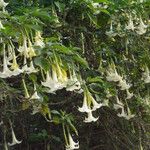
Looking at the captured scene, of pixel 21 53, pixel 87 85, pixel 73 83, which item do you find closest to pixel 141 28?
pixel 87 85

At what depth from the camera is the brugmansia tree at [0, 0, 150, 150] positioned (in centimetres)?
330

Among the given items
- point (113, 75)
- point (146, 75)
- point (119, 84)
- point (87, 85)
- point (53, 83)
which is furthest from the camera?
point (146, 75)

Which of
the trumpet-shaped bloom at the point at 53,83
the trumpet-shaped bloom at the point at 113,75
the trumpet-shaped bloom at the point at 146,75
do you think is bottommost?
the trumpet-shaped bloom at the point at 146,75

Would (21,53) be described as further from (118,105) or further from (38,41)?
(118,105)

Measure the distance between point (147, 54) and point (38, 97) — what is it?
1.57 meters

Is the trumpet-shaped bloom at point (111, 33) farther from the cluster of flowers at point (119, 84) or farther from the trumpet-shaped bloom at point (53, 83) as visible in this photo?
the trumpet-shaped bloom at point (53, 83)

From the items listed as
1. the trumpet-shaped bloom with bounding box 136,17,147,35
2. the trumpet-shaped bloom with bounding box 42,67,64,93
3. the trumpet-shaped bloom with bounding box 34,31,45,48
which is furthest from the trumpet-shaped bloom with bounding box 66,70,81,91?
the trumpet-shaped bloom with bounding box 136,17,147,35

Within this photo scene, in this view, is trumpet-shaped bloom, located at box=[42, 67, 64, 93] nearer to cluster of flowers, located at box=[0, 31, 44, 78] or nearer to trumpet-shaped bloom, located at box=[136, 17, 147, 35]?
cluster of flowers, located at box=[0, 31, 44, 78]

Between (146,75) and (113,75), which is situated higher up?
(113,75)

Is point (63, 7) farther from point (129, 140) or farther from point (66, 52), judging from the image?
point (129, 140)

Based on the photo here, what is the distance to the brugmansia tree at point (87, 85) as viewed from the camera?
330 cm

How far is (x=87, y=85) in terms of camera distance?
11.4 feet

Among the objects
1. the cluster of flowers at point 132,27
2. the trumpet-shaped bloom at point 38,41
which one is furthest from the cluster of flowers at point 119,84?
the trumpet-shaped bloom at point 38,41

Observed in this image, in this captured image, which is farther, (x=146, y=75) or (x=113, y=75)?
(x=146, y=75)
